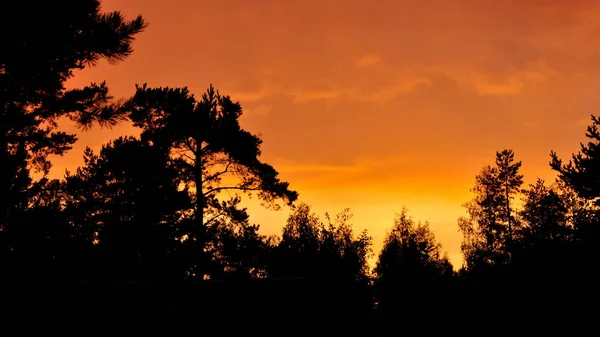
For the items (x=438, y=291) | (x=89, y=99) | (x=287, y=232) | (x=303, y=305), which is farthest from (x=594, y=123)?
(x=89, y=99)

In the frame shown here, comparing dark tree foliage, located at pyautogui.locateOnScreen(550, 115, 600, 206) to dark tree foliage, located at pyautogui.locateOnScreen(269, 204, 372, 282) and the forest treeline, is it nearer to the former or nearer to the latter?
the forest treeline

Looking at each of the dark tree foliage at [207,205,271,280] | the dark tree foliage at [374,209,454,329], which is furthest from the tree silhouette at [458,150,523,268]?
the dark tree foliage at [207,205,271,280]

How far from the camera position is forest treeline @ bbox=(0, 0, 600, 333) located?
14.2 metres

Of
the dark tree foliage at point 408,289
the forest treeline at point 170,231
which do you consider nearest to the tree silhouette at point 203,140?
the forest treeline at point 170,231

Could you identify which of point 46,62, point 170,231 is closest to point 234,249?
point 170,231

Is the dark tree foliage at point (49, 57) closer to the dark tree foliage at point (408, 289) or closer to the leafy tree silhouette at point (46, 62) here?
the leafy tree silhouette at point (46, 62)

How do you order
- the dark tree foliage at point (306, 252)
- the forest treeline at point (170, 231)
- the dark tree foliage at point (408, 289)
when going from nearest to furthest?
1. the forest treeline at point (170, 231)
2. the dark tree foliage at point (306, 252)
3. the dark tree foliage at point (408, 289)

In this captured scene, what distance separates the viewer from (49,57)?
1534 centimetres

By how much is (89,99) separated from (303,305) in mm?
9415

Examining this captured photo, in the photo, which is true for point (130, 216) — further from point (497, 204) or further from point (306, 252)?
point (497, 204)

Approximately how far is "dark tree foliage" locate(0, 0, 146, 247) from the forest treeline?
39 millimetres

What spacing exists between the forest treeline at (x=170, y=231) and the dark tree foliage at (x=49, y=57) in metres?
0.04

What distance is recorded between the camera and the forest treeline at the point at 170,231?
46.7ft

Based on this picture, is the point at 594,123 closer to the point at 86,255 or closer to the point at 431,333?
the point at 431,333
